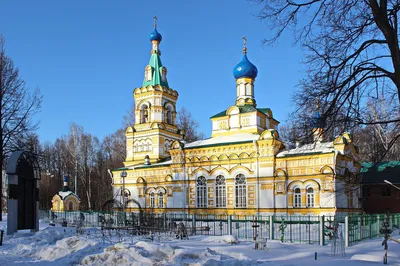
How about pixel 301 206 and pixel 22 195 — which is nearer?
pixel 22 195

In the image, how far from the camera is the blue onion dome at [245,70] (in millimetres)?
32781

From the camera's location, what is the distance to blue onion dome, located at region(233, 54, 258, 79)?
108 feet

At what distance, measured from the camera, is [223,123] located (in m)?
32.0

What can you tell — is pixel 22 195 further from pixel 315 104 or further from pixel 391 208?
pixel 391 208

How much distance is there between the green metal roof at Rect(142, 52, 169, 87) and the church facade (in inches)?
3.4

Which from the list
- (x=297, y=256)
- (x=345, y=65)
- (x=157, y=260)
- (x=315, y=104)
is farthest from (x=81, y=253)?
(x=345, y=65)

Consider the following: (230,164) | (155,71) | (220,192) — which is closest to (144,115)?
(155,71)

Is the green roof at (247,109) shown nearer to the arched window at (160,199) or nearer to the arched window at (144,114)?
the arched window at (144,114)

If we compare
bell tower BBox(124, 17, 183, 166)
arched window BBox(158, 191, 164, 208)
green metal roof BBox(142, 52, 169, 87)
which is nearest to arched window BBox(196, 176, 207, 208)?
arched window BBox(158, 191, 164, 208)

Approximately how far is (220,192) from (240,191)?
1511 mm

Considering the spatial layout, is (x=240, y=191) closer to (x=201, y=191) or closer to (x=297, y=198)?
(x=201, y=191)

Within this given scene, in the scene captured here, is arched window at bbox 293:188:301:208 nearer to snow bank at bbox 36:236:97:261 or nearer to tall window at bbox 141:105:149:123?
tall window at bbox 141:105:149:123

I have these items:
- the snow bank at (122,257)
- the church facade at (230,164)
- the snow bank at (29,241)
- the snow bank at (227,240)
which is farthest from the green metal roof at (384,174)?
the snow bank at (122,257)

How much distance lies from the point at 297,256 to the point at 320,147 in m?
16.5
